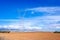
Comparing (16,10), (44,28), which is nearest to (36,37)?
(44,28)

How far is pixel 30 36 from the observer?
3.73 ft

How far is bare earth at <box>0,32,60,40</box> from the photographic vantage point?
1120 mm

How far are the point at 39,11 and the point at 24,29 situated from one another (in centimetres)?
23

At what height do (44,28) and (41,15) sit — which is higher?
Result: (41,15)

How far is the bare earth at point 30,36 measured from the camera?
112cm

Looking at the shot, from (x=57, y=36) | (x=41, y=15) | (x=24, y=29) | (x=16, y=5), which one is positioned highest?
(x=16, y=5)

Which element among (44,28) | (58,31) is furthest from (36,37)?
(58,31)

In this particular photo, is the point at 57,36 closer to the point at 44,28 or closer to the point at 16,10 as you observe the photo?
the point at 44,28

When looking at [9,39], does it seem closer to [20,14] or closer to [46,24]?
[20,14]

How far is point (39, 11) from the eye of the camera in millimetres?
1158

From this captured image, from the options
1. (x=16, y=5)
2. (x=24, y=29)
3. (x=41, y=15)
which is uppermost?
(x=16, y=5)

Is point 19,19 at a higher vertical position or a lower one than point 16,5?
lower

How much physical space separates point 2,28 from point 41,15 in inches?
15.8

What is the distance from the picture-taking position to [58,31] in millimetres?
1130
